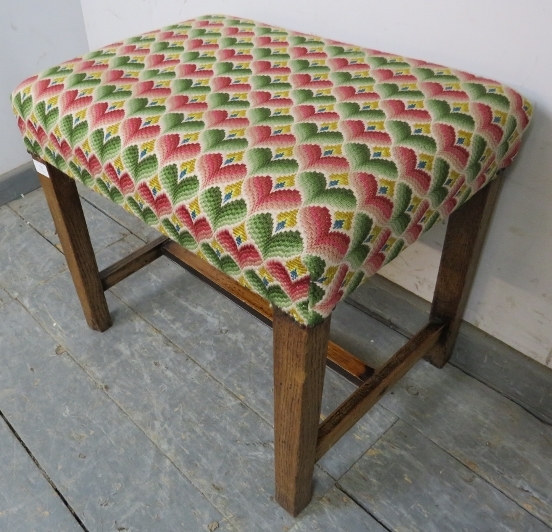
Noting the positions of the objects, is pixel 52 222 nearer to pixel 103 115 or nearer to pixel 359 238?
pixel 103 115

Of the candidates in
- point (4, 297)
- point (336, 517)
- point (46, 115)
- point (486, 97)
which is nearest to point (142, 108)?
point (46, 115)

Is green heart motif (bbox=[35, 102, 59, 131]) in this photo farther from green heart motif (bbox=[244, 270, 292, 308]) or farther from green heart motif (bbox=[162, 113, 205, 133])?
green heart motif (bbox=[244, 270, 292, 308])

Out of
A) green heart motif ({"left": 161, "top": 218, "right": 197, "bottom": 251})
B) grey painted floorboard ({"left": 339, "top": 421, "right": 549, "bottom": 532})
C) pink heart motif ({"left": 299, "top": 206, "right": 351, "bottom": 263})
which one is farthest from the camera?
grey painted floorboard ({"left": 339, "top": 421, "right": 549, "bottom": 532})

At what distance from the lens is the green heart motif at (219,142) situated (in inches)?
20.2

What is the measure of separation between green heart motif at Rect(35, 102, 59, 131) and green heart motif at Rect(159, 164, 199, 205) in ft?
0.65

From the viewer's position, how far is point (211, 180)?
49 cm

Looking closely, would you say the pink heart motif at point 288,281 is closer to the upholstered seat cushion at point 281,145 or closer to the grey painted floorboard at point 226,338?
the upholstered seat cushion at point 281,145

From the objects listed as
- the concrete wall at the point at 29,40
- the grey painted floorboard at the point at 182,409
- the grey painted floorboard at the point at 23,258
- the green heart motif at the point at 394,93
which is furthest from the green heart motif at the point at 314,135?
the concrete wall at the point at 29,40

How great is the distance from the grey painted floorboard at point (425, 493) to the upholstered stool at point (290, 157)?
0.10 meters

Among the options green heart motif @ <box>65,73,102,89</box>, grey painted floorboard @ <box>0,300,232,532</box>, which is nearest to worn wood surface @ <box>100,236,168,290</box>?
grey painted floorboard @ <box>0,300,232,532</box>

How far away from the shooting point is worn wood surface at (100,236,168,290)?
0.98 meters

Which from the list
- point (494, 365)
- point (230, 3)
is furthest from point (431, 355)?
point (230, 3)

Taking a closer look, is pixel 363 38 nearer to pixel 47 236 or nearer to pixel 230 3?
pixel 230 3

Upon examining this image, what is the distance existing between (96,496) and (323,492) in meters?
0.31
